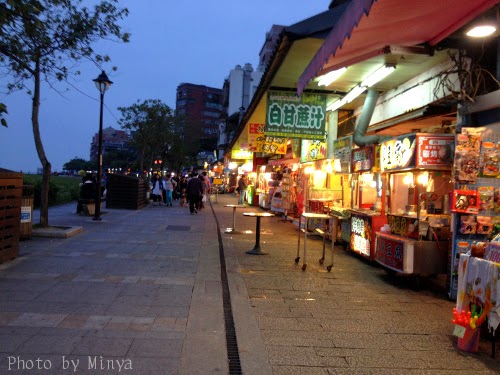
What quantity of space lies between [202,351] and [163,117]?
32.5 m

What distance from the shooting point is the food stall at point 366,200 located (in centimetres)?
966

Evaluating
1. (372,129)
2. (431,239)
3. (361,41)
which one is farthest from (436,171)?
(372,129)

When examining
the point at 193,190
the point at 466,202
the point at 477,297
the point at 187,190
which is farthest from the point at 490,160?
the point at 187,190

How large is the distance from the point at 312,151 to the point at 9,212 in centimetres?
957

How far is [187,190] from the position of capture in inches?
878

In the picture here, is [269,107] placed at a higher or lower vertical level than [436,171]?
higher

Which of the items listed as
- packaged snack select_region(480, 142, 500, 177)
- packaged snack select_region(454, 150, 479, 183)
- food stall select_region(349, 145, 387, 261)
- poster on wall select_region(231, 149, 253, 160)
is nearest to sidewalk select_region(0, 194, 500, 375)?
food stall select_region(349, 145, 387, 261)

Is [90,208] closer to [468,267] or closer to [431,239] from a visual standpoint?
[431,239]

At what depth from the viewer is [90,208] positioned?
17609 millimetres

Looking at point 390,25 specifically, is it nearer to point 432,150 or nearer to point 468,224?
point 432,150

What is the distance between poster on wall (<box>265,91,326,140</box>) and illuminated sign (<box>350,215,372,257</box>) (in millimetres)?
2891

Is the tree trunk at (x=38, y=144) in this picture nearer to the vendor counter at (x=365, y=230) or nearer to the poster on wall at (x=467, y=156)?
the vendor counter at (x=365, y=230)

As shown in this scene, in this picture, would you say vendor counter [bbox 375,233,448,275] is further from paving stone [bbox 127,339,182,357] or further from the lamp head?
the lamp head

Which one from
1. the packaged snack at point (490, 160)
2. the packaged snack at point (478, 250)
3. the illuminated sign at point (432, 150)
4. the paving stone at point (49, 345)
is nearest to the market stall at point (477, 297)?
the packaged snack at point (478, 250)
